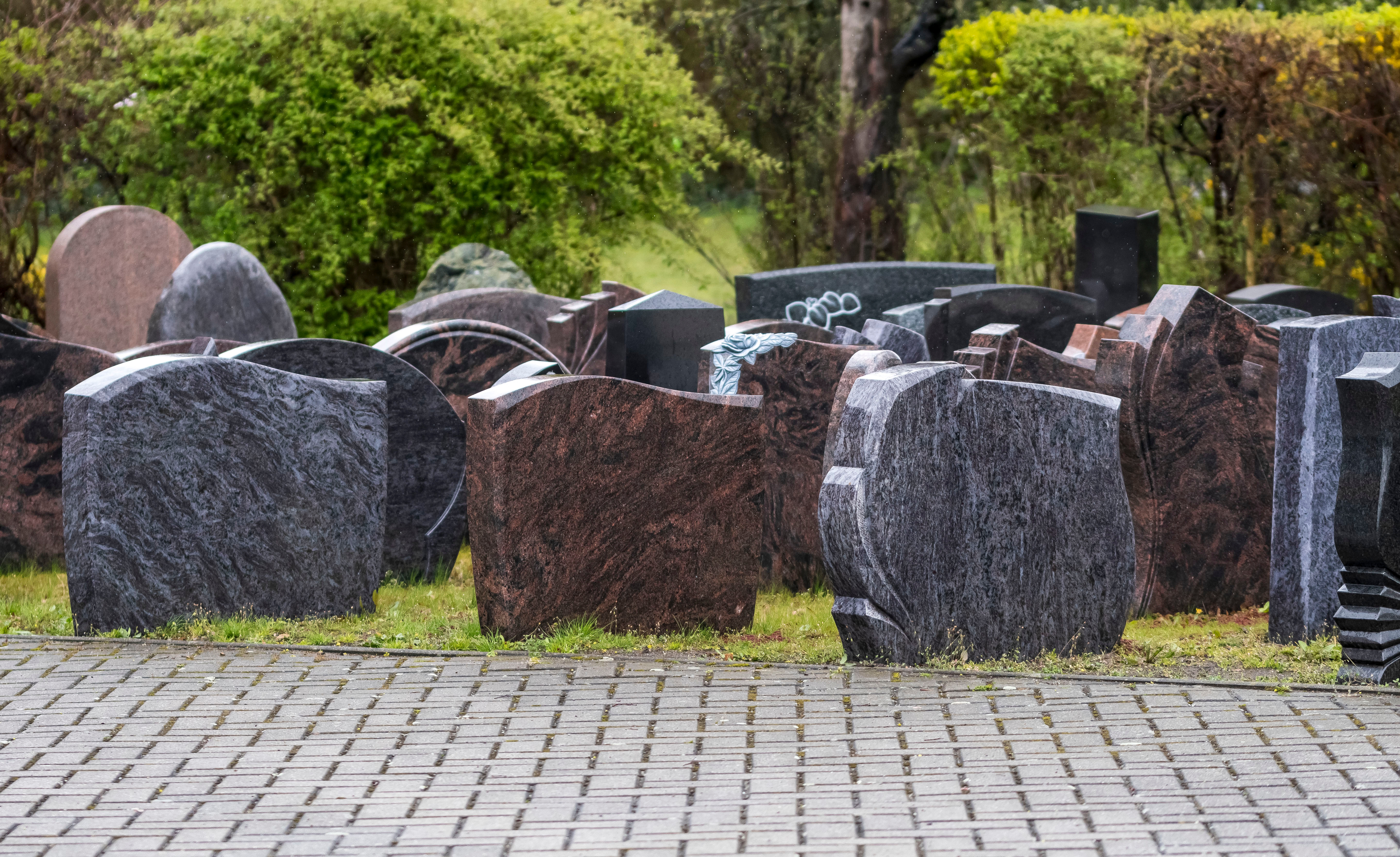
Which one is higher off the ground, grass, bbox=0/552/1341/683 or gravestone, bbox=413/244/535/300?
gravestone, bbox=413/244/535/300

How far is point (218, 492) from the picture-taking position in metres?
5.91

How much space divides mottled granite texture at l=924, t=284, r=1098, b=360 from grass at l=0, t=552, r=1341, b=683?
316 centimetres

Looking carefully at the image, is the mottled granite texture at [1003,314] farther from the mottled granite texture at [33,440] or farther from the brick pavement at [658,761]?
the mottled granite texture at [33,440]

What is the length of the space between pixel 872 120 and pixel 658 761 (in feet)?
46.2

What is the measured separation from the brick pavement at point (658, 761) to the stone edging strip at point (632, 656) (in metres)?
0.04

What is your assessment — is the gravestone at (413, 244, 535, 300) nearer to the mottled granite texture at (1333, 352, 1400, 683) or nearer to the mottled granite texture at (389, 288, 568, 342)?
the mottled granite texture at (389, 288, 568, 342)

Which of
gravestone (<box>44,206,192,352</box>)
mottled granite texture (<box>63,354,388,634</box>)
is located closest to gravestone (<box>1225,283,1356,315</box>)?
mottled granite texture (<box>63,354,388,634</box>)

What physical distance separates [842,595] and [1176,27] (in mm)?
10904

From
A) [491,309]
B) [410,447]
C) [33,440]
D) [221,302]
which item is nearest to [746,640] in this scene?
[410,447]

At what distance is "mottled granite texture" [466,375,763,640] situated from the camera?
5574 mm

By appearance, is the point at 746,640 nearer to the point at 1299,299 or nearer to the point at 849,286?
the point at 849,286

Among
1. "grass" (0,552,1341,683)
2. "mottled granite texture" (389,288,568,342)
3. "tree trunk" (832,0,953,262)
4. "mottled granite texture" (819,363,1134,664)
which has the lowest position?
"grass" (0,552,1341,683)

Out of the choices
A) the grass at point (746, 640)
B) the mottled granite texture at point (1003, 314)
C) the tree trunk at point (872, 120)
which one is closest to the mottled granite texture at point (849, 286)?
the mottled granite texture at point (1003, 314)

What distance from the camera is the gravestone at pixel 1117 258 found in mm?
11180
